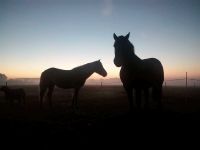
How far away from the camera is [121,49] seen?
708 centimetres

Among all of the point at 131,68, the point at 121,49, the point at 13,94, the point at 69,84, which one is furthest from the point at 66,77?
the point at 121,49

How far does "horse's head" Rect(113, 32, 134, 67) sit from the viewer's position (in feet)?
23.3

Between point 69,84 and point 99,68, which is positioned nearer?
point 69,84

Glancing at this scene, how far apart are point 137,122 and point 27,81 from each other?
147 metres

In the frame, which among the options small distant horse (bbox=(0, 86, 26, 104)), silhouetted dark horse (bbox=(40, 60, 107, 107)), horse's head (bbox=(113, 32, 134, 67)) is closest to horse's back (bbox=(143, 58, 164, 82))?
horse's head (bbox=(113, 32, 134, 67))

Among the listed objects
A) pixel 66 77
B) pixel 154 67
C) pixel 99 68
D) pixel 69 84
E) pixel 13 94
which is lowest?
pixel 13 94

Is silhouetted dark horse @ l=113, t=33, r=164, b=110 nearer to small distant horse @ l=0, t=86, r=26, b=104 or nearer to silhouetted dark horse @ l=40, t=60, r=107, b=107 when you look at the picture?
silhouetted dark horse @ l=40, t=60, r=107, b=107

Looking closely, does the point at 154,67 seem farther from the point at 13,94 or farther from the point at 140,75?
the point at 13,94

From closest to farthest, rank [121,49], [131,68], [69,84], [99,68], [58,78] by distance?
[121,49] < [131,68] < [69,84] < [58,78] < [99,68]

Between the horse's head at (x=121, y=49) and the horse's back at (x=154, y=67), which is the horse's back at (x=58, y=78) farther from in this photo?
the horse's head at (x=121, y=49)

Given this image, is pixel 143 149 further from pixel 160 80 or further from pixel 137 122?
pixel 160 80

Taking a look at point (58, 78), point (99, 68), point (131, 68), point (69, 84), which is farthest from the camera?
point (99, 68)

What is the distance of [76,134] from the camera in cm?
593

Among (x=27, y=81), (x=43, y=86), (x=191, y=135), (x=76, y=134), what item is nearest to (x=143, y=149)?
(x=191, y=135)
